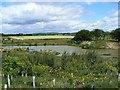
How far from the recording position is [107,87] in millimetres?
7914

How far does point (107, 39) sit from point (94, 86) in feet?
120

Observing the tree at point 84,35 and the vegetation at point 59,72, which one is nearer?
the vegetation at point 59,72

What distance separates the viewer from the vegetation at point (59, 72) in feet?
28.9

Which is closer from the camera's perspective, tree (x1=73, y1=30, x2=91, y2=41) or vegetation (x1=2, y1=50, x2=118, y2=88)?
vegetation (x1=2, y1=50, x2=118, y2=88)

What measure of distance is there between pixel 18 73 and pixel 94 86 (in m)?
4.05

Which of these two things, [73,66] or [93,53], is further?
[93,53]

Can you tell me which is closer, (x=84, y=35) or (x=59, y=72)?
(x=59, y=72)

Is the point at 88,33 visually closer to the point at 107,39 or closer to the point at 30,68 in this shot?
the point at 107,39

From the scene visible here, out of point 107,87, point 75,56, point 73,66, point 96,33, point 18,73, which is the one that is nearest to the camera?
point 107,87

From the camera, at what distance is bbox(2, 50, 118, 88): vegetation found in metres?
8.80

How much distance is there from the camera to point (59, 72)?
11594mm

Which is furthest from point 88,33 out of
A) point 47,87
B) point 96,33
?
point 47,87

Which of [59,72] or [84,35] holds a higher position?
[84,35]

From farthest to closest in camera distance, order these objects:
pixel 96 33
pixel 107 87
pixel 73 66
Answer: pixel 96 33 → pixel 73 66 → pixel 107 87
